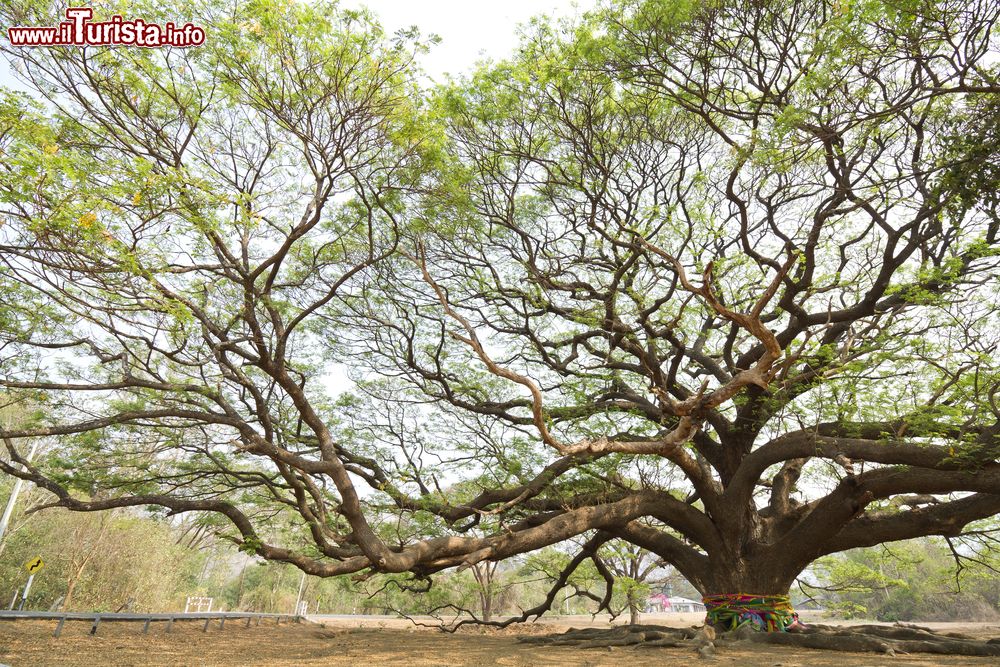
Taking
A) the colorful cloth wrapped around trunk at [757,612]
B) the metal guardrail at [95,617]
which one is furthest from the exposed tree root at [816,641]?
the metal guardrail at [95,617]

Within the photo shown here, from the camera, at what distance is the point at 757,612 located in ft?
21.1

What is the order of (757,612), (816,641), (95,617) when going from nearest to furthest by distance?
(816,641) < (757,612) < (95,617)

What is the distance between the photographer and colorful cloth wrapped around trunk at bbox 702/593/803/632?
642 centimetres

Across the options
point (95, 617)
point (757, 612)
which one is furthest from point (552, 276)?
point (95, 617)

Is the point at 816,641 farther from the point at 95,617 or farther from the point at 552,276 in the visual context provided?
the point at 95,617

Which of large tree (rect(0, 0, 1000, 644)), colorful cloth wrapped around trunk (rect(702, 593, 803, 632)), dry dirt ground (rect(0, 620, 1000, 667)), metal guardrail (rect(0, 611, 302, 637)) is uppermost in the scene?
large tree (rect(0, 0, 1000, 644))

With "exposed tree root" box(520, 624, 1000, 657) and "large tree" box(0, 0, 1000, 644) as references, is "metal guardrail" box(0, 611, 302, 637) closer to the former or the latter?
"large tree" box(0, 0, 1000, 644)

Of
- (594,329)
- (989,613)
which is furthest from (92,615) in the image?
(989,613)

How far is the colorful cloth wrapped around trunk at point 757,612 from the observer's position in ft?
21.1

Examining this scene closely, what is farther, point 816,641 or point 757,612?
point 757,612

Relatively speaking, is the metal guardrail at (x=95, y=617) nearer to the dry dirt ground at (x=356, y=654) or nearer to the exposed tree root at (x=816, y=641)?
the dry dirt ground at (x=356, y=654)

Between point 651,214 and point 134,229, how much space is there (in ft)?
19.4

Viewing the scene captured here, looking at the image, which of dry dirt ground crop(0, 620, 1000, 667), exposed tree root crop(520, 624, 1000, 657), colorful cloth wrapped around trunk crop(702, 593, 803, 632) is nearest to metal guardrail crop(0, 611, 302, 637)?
dry dirt ground crop(0, 620, 1000, 667)

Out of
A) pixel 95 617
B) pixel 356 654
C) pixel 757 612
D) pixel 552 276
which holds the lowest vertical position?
pixel 356 654
